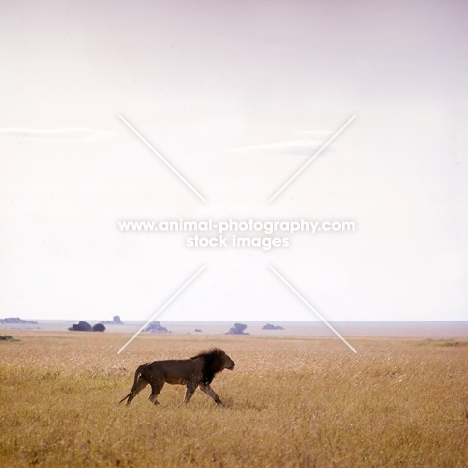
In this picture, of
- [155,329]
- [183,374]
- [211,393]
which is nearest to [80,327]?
[155,329]

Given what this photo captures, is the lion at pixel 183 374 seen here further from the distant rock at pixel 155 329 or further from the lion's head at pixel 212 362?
the distant rock at pixel 155 329

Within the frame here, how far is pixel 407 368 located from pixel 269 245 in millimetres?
6079

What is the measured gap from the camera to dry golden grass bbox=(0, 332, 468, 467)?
9.29 meters

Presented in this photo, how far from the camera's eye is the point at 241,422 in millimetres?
11484

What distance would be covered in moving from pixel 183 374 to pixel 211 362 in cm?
86

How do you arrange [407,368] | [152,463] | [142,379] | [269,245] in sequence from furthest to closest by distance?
[407,368] < [269,245] < [142,379] < [152,463]

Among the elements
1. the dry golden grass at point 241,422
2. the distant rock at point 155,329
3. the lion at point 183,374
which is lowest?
the dry golden grass at point 241,422

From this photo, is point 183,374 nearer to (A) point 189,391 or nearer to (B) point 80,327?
(A) point 189,391

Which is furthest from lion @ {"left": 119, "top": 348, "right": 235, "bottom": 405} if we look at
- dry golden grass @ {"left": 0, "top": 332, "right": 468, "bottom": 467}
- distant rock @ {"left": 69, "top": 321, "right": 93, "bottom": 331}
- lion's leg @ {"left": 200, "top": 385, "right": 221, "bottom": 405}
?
distant rock @ {"left": 69, "top": 321, "right": 93, "bottom": 331}

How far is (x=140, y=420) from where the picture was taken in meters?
11.3

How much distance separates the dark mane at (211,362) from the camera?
14.8 meters

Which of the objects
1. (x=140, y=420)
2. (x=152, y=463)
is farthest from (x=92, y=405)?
(x=152, y=463)

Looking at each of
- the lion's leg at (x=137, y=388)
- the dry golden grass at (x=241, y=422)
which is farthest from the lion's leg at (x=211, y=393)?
the lion's leg at (x=137, y=388)

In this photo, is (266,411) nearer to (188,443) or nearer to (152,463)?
(188,443)
